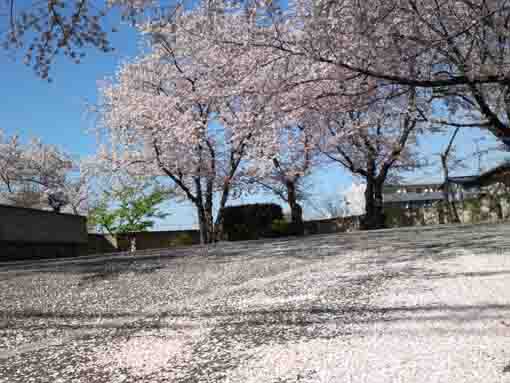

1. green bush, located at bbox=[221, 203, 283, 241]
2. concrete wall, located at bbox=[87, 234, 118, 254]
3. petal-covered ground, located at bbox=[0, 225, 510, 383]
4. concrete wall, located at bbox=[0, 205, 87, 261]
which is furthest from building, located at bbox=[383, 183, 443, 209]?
petal-covered ground, located at bbox=[0, 225, 510, 383]

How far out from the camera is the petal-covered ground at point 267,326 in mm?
1056

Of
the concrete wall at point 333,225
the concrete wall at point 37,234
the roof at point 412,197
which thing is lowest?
the concrete wall at point 333,225

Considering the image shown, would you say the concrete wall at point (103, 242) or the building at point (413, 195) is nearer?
the concrete wall at point (103, 242)

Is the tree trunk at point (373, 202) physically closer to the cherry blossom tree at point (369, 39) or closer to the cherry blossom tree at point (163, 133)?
the cherry blossom tree at point (163, 133)

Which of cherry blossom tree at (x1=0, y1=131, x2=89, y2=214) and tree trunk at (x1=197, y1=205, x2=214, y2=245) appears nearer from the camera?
tree trunk at (x1=197, y1=205, x2=214, y2=245)

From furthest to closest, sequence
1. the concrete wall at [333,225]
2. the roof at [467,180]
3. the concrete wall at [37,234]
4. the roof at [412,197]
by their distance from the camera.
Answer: the roof at [412,197]
the roof at [467,180]
the concrete wall at [333,225]
the concrete wall at [37,234]

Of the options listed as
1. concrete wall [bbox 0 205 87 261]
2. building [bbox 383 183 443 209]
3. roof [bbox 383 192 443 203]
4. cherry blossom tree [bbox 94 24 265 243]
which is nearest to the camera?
concrete wall [bbox 0 205 87 261]

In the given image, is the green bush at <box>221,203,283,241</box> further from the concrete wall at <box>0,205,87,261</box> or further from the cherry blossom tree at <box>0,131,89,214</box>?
the cherry blossom tree at <box>0,131,89,214</box>

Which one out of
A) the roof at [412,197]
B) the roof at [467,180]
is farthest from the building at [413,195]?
the roof at [467,180]

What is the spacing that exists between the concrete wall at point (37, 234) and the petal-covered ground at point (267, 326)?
7311mm

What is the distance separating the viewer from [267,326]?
1481mm

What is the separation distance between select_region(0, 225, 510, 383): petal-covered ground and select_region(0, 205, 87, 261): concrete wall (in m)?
7.31

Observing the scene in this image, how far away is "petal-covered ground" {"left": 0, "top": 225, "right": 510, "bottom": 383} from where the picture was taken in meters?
1.06

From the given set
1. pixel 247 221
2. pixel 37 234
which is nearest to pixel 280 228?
pixel 247 221
